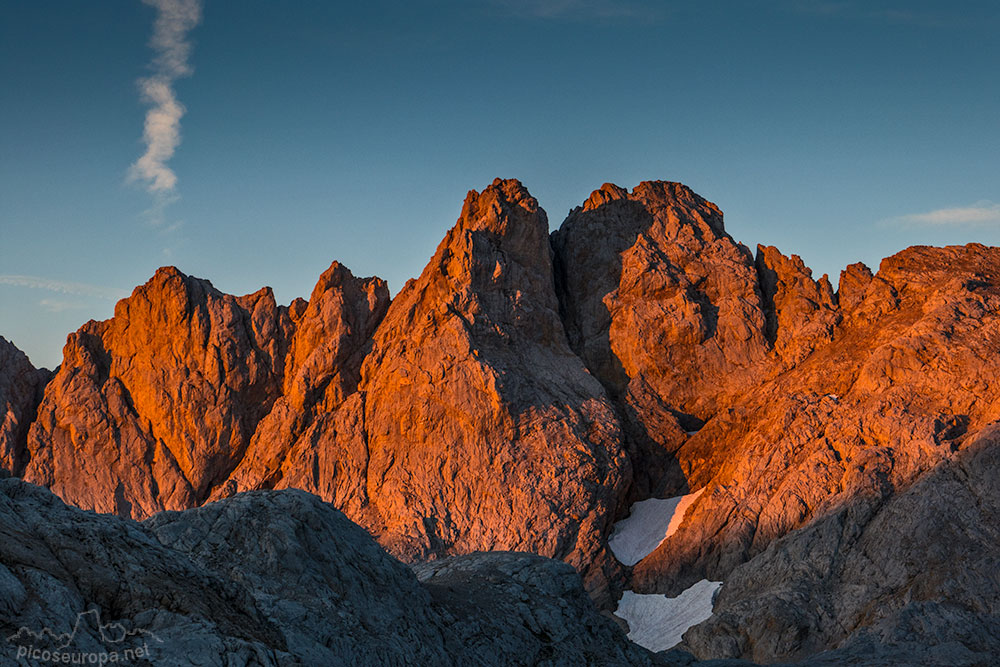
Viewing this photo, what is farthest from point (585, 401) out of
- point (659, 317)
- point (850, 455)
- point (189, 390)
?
point (189, 390)

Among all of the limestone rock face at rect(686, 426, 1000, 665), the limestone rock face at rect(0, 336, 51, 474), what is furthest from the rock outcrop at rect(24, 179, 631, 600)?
the limestone rock face at rect(686, 426, 1000, 665)

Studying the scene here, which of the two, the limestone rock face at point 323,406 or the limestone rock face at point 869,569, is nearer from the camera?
the limestone rock face at point 869,569

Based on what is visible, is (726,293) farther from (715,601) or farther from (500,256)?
(715,601)

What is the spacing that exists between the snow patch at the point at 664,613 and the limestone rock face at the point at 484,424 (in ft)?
10.8

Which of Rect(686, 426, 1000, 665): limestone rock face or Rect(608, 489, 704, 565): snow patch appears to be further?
Rect(608, 489, 704, 565): snow patch

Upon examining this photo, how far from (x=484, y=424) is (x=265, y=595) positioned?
5577 centimetres

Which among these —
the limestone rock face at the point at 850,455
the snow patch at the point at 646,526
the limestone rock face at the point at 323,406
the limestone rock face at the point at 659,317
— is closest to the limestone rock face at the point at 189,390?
the limestone rock face at the point at 323,406

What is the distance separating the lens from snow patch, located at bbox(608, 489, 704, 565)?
7475 centimetres

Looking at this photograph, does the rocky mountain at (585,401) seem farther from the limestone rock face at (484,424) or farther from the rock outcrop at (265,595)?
the rock outcrop at (265,595)

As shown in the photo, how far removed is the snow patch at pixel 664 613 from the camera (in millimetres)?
63781

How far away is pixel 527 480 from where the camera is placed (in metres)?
74.8

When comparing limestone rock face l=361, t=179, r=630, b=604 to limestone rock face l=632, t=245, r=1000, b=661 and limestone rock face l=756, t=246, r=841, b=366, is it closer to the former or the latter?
limestone rock face l=632, t=245, r=1000, b=661

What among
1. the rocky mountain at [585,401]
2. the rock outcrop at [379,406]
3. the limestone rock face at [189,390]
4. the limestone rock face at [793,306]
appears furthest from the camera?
the limestone rock face at [189,390]

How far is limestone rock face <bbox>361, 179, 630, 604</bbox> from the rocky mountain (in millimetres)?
221
